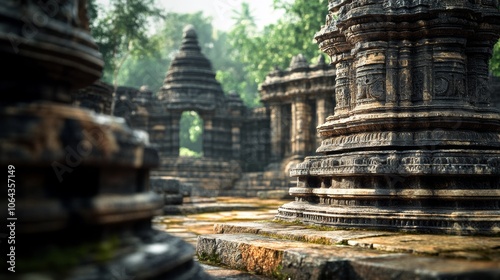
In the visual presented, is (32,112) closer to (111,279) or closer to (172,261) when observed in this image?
(111,279)

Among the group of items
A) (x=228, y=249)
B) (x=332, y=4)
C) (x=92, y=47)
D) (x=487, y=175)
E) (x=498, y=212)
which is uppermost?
(x=332, y=4)

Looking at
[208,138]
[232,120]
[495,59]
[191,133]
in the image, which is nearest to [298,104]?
[232,120]

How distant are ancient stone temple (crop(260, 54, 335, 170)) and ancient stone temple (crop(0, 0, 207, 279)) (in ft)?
56.1

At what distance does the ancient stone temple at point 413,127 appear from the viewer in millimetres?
4742

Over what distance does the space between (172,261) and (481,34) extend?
4528mm

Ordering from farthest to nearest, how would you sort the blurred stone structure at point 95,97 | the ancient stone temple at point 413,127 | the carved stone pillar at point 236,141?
the carved stone pillar at point 236,141 < the blurred stone structure at point 95,97 < the ancient stone temple at point 413,127

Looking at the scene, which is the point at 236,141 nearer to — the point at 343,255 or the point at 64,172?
the point at 343,255

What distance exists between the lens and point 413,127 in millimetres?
5258

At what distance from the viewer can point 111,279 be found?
1.90 metres

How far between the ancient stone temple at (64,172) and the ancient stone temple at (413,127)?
9.84 feet

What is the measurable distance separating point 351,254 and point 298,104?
16902 millimetres

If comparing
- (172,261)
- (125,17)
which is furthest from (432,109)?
(125,17)

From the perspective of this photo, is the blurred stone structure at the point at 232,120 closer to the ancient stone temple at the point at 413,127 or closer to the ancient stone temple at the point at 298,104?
the ancient stone temple at the point at 298,104

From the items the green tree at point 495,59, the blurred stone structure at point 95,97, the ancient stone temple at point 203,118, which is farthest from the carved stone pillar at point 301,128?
the blurred stone structure at point 95,97
